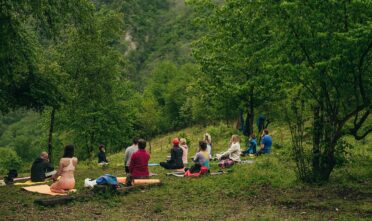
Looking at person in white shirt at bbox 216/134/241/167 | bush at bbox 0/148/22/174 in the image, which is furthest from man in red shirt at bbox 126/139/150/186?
bush at bbox 0/148/22/174

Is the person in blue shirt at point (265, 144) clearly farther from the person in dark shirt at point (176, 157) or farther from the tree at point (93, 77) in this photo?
the tree at point (93, 77)

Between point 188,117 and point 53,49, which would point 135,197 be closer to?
point 53,49

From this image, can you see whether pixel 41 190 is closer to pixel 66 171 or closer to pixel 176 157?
pixel 66 171

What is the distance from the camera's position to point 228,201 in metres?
13.2

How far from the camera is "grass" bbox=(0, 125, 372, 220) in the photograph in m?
11.4

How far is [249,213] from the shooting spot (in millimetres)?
11484

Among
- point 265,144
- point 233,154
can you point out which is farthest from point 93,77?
point 233,154

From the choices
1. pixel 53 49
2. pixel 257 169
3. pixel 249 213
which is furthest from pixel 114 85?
pixel 249 213

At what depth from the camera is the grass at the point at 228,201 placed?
1142 centimetres

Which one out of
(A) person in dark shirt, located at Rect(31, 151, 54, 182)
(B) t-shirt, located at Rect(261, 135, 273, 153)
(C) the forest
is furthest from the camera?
(B) t-shirt, located at Rect(261, 135, 273, 153)

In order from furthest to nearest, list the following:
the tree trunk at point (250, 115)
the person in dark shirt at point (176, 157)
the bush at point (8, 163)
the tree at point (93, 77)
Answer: the bush at point (8, 163) < the tree at point (93, 77) < the tree trunk at point (250, 115) < the person in dark shirt at point (176, 157)

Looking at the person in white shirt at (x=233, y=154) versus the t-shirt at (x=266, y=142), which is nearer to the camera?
the person in white shirt at (x=233, y=154)

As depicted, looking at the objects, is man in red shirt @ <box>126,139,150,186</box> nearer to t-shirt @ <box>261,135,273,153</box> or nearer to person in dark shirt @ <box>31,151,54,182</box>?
person in dark shirt @ <box>31,151,54,182</box>

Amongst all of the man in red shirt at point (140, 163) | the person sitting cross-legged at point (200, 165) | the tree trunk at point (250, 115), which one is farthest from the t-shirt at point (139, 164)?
the tree trunk at point (250, 115)
